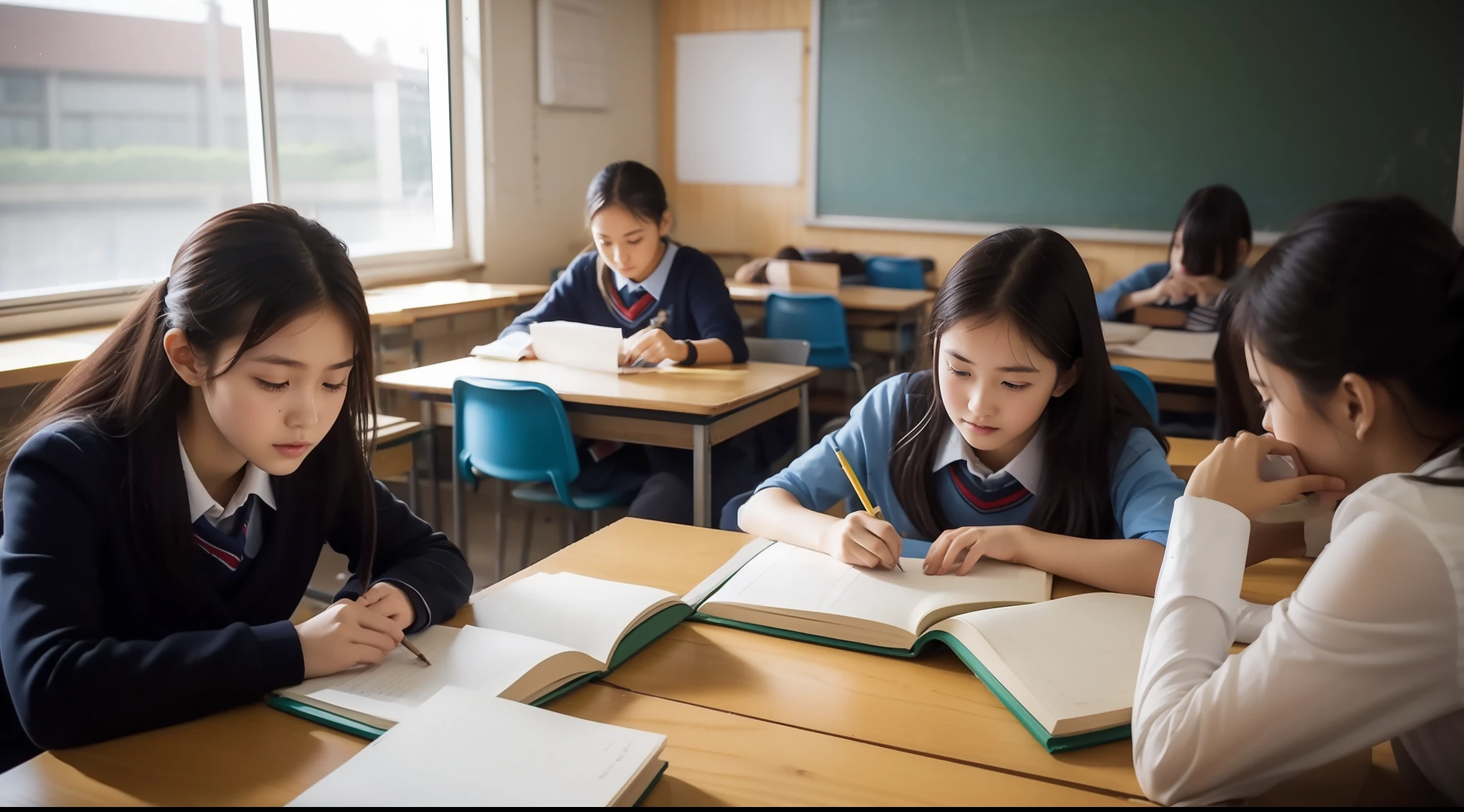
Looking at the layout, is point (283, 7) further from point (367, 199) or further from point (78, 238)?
point (78, 238)

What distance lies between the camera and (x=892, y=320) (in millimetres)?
4312

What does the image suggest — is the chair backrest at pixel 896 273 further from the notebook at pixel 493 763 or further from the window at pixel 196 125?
the notebook at pixel 493 763

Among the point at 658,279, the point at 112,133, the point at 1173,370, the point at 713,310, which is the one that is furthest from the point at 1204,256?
the point at 112,133

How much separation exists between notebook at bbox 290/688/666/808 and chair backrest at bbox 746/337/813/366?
7.31 ft

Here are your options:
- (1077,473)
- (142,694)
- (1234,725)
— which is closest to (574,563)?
(142,694)

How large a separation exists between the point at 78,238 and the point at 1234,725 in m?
3.44

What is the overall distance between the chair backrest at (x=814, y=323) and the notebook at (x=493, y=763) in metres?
3.25

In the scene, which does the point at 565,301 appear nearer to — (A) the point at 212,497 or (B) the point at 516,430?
(B) the point at 516,430

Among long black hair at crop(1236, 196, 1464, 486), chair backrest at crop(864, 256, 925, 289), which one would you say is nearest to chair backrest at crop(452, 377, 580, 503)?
long black hair at crop(1236, 196, 1464, 486)

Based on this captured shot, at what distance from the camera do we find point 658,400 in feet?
7.92

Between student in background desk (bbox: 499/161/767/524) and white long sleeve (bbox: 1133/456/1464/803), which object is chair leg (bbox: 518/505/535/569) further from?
white long sleeve (bbox: 1133/456/1464/803)

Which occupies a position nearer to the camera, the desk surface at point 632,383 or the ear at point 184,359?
the ear at point 184,359

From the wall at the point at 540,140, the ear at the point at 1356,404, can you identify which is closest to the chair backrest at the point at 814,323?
the wall at the point at 540,140

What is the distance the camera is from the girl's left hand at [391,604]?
1023 millimetres
